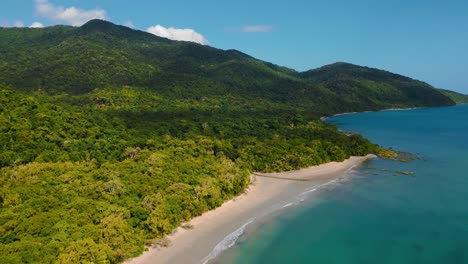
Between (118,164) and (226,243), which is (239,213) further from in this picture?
(118,164)

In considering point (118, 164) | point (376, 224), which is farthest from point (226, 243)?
point (118, 164)

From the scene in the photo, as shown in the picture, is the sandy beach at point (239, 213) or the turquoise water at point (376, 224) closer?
the sandy beach at point (239, 213)

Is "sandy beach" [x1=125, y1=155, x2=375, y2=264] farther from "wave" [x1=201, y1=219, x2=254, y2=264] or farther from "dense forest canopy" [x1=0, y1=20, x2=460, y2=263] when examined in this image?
"dense forest canopy" [x1=0, y1=20, x2=460, y2=263]

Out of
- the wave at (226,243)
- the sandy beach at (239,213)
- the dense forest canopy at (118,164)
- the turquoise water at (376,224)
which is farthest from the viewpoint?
the turquoise water at (376,224)

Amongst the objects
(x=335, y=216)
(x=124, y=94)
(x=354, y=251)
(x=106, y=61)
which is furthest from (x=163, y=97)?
(x=354, y=251)

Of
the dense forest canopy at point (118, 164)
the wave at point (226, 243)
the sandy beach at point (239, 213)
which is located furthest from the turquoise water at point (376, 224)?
the dense forest canopy at point (118, 164)

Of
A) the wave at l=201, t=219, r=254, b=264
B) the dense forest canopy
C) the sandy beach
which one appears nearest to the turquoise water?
the wave at l=201, t=219, r=254, b=264

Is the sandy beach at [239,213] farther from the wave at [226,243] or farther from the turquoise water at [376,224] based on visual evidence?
the turquoise water at [376,224]
